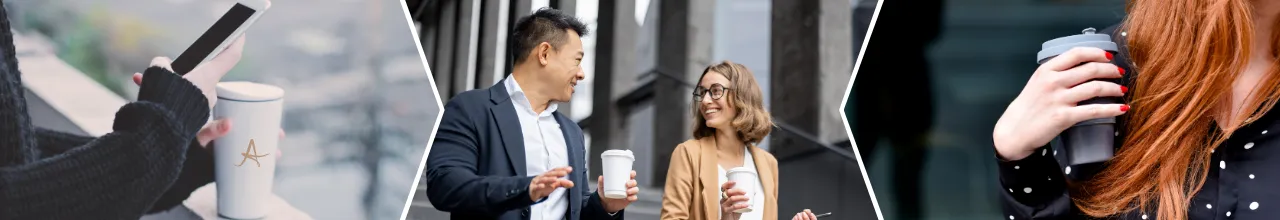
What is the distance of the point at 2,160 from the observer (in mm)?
2639

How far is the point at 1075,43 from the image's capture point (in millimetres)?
787

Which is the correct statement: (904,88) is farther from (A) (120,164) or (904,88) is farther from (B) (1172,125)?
(B) (1172,125)

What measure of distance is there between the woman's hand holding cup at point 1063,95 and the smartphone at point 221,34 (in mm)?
2620

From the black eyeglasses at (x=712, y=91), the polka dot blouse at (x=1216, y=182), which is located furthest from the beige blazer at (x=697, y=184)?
the polka dot blouse at (x=1216, y=182)

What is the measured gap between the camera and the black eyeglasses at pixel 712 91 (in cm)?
298

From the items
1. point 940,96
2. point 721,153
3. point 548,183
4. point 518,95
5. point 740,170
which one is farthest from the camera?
point 940,96

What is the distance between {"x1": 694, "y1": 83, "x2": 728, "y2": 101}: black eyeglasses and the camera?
2.98 meters

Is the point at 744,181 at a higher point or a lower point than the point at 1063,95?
lower

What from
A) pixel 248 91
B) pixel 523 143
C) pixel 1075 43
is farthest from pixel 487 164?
pixel 1075 43

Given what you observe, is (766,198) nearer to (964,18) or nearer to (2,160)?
(964,18)

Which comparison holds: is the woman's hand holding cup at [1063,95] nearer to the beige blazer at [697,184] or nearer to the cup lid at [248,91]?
the beige blazer at [697,184]

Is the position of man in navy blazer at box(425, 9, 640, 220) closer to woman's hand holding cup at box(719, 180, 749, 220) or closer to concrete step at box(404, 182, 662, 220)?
concrete step at box(404, 182, 662, 220)

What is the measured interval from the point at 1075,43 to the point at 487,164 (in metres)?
1.98

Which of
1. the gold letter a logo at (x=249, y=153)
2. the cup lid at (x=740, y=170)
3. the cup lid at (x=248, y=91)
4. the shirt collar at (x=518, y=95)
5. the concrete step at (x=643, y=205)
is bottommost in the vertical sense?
the concrete step at (x=643, y=205)
